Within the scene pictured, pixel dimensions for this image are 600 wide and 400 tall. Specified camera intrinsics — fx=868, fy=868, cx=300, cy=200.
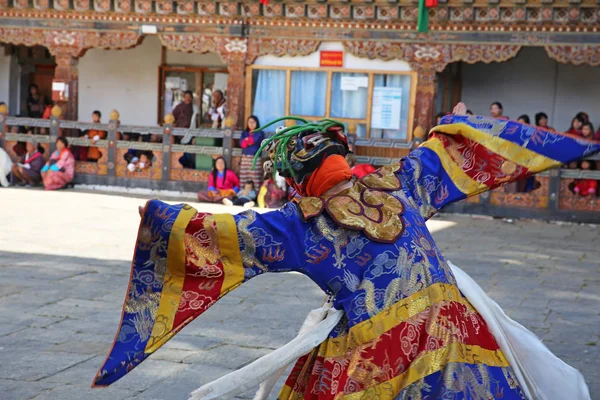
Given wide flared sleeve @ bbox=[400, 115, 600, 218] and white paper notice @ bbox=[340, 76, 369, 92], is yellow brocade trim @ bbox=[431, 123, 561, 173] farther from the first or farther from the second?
white paper notice @ bbox=[340, 76, 369, 92]

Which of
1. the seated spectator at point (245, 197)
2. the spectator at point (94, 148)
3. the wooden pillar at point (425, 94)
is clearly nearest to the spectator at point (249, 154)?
the seated spectator at point (245, 197)

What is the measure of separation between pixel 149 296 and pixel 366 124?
1096 centimetres

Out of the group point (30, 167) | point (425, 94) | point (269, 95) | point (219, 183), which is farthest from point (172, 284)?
point (30, 167)

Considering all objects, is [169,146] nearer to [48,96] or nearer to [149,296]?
[48,96]

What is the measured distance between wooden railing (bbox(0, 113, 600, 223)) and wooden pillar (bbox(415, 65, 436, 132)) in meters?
0.58

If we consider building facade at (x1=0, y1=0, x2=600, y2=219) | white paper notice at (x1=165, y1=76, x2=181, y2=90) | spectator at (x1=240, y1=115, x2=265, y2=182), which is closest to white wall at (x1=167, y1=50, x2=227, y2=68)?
building facade at (x1=0, y1=0, x2=600, y2=219)

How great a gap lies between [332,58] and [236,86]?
5.35 ft

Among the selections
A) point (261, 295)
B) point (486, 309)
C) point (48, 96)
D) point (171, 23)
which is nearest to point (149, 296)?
point (486, 309)

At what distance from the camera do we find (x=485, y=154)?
3.09 m

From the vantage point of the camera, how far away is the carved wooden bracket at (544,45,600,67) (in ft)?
40.1

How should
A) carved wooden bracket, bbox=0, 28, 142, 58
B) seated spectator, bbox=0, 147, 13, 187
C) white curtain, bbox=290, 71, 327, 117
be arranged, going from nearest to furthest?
white curtain, bbox=290, 71, 327, 117 < seated spectator, bbox=0, 147, 13, 187 < carved wooden bracket, bbox=0, 28, 142, 58

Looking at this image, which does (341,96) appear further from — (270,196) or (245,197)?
(245,197)

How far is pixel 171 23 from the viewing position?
14.1 metres

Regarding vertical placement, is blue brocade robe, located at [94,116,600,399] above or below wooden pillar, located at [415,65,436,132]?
below
